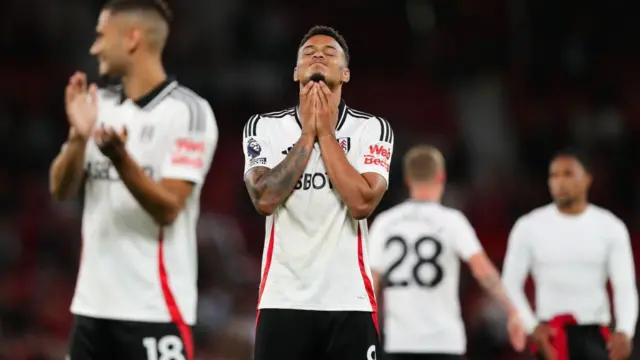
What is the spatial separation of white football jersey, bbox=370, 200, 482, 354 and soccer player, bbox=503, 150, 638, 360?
371 mm

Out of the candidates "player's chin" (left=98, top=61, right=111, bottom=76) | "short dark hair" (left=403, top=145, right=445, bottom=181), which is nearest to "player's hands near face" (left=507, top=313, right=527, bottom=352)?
"short dark hair" (left=403, top=145, right=445, bottom=181)

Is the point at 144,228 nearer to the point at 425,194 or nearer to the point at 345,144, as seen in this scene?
the point at 345,144

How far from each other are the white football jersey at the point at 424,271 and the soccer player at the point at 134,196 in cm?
243

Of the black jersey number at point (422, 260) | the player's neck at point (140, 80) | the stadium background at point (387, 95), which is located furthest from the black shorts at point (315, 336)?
the stadium background at point (387, 95)

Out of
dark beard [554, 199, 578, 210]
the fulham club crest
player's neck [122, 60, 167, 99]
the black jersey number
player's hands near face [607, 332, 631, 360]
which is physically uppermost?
player's neck [122, 60, 167, 99]

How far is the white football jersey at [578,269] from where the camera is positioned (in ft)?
22.3

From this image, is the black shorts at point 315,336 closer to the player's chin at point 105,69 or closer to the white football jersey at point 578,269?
the player's chin at point 105,69

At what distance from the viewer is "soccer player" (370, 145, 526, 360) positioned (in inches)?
279

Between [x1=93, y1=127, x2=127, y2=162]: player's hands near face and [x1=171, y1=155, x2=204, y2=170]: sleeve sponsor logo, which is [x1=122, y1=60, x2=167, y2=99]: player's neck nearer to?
[x1=171, y1=155, x2=204, y2=170]: sleeve sponsor logo

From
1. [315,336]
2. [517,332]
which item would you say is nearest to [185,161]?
[315,336]

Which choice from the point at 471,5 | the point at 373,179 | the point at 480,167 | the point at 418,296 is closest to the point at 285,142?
the point at 373,179

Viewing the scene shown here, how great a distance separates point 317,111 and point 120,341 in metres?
1.28

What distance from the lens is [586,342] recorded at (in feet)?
22.1

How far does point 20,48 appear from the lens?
15.2 metres
